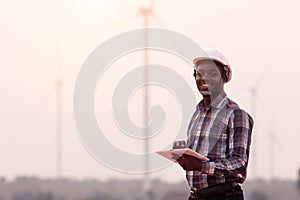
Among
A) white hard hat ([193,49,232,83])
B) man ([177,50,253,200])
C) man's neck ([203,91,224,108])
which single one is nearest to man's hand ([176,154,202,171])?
man ([177,50,253,200])

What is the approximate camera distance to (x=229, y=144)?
271 inches

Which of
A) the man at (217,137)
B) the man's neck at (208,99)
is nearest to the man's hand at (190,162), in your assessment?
the man at (217,137)

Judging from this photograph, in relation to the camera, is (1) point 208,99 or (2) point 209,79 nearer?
(2) point 209,79

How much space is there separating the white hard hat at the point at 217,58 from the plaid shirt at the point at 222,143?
19cm

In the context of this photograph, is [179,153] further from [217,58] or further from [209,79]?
[217,58]

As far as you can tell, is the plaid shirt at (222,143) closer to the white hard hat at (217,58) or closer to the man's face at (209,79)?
the man's face at (209,79)

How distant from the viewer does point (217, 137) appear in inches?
271

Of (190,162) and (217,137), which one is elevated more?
(217,137)

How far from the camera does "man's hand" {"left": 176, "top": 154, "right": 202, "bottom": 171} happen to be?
21.9ft

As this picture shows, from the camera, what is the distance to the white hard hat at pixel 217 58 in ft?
23.0

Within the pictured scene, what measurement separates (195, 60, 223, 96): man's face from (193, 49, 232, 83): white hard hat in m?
0.04

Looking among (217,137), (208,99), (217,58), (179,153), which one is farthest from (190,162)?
(217,58)

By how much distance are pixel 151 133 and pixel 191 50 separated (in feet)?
3.37

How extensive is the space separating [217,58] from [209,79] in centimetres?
19
